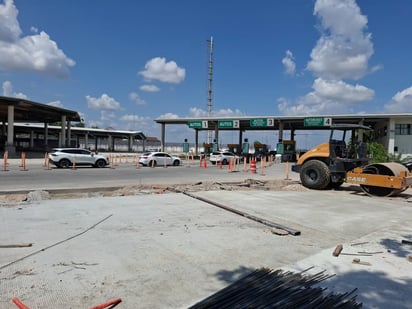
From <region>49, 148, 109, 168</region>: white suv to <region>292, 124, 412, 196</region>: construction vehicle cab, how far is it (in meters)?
18.3

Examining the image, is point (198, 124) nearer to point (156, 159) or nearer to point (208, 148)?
point (208, 148)

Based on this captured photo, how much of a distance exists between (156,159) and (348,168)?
2082 cm

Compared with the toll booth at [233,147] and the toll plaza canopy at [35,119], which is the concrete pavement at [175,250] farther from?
the toll booth at [233,147]

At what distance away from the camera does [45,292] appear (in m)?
4.06

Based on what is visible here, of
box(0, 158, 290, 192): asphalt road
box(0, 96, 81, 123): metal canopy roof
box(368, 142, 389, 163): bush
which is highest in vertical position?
box(0, 96, 81, 123): metal canopy roof

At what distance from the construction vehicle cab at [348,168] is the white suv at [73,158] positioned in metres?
18.3

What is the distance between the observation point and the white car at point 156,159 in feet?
103

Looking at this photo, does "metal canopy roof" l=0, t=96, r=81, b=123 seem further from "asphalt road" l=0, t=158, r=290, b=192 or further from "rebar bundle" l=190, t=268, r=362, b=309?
"rebar bundle" l=190, t=268, r=362, b=309

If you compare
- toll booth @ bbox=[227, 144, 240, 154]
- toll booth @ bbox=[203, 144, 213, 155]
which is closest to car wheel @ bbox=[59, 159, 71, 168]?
toll booth @ bbox=[203, 144, 213, 155]

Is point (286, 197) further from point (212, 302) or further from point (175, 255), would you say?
point (212, 302)


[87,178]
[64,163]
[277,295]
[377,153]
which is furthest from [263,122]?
[277,295]

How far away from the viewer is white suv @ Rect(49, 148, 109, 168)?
26.3 m

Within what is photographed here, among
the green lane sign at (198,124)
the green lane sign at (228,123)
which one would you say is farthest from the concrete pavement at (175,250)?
the green lane sign at (198,124)

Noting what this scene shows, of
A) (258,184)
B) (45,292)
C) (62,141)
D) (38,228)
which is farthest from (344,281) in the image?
(62,141)
